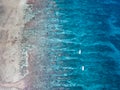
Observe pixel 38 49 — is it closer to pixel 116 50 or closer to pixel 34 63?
pixel 34 63

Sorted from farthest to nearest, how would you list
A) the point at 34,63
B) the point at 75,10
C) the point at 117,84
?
the point at 75,10
the point at 34,63
the point at 117,84

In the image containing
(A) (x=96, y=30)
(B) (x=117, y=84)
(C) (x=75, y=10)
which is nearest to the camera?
(B) (x=117, y=84)

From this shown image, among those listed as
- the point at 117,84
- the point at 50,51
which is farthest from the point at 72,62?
the point at 117,84

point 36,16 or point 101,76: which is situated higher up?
point 36,16

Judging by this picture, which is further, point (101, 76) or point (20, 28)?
point (20, 28)
